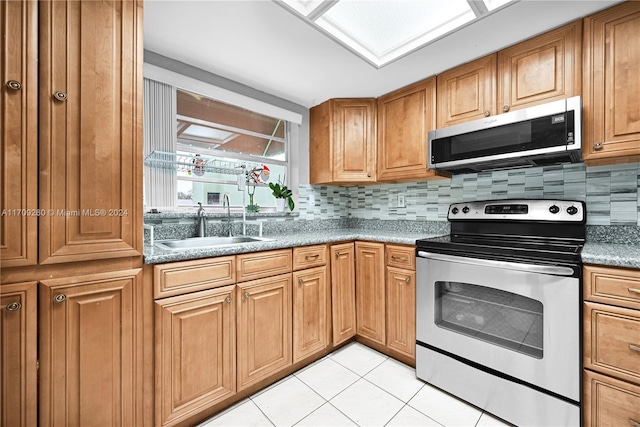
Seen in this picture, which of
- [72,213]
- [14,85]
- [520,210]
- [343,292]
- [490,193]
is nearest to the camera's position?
[14,85]

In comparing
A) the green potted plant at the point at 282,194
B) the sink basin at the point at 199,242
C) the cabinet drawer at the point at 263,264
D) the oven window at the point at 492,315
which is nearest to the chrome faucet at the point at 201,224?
the sink basin at the point at 199,242

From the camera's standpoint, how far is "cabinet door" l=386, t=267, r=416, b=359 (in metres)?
1.92

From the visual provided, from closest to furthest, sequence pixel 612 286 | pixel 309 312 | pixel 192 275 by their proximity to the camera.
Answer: pixel 612 286, pixel 192 275, pixel 309 312

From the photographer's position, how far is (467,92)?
75.3 inches

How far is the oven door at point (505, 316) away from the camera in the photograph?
4.24 feet

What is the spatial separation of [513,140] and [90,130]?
7.16 feet

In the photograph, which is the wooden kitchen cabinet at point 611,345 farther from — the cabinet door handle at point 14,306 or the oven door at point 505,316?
the cabinet door handle at point 14,306

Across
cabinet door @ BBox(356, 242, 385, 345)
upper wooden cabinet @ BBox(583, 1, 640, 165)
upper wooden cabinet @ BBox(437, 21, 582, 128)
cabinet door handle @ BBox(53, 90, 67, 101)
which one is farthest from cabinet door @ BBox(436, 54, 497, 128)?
cabinet door handle @ BBox(53, 90, 67, 101)

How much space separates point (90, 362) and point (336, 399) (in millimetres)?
1273

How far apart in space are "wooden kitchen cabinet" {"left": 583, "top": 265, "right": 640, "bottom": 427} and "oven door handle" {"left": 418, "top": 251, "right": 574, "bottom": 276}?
10 cm

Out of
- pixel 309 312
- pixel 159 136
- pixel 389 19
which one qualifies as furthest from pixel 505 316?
pixel 159 136

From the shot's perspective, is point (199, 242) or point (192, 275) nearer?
point (192, 275)

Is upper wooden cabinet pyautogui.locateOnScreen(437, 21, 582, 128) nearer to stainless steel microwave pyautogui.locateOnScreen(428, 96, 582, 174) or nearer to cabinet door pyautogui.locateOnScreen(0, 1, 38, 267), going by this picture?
stainless steel microwave pyautogui.locateOnScreen(428, 96, 582, 174)

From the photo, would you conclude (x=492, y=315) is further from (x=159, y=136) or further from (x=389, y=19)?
(x=159, y=136)
